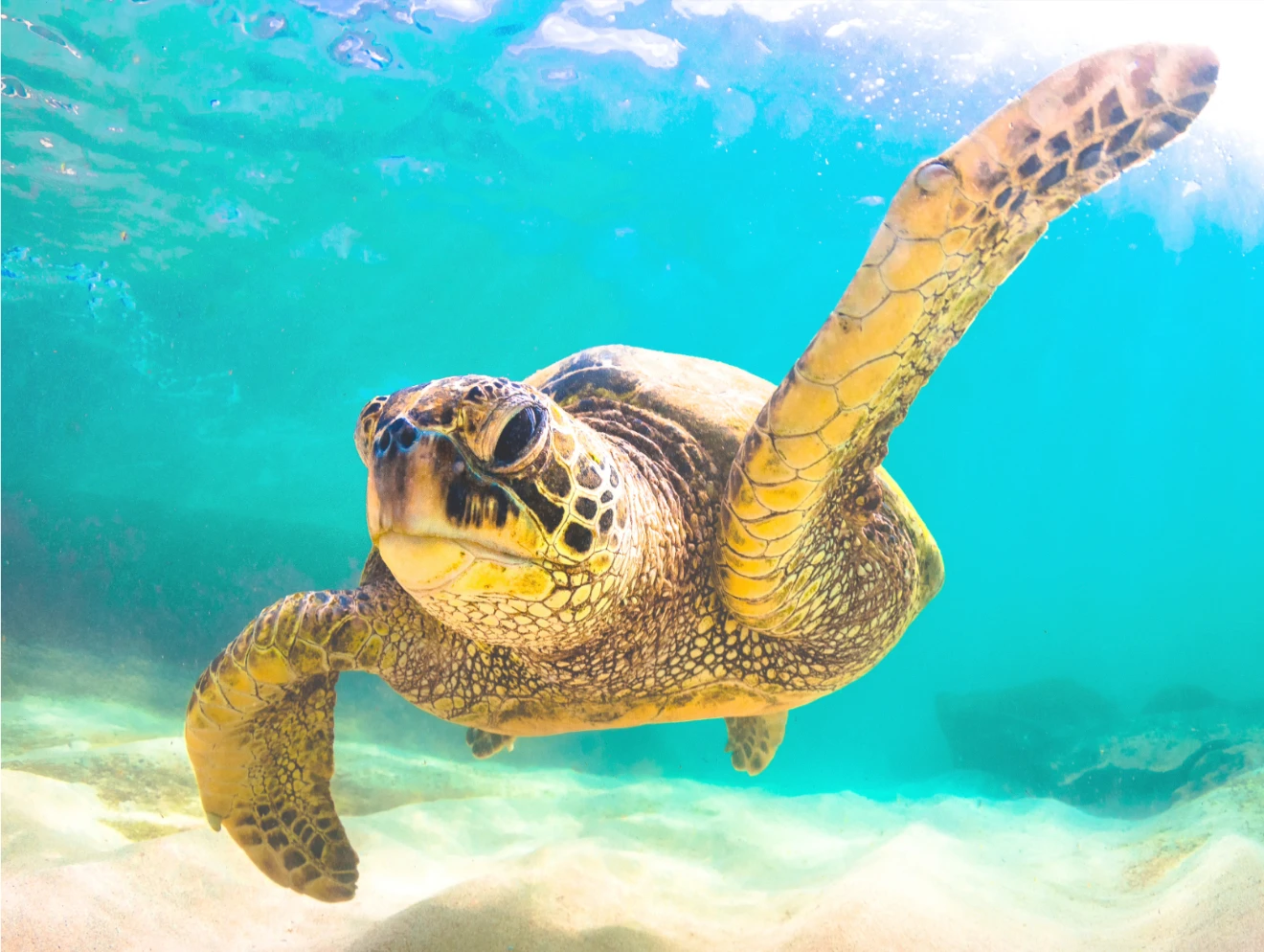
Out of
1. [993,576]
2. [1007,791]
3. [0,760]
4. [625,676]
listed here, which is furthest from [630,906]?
[993,576]

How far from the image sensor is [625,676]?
252 cm

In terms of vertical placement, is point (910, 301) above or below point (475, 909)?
above

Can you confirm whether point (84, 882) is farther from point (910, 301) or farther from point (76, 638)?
point (76, 638)

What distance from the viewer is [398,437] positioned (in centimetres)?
147

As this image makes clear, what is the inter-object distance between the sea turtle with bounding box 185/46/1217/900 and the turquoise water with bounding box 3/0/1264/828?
2540mm

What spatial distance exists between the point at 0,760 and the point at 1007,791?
581 inches

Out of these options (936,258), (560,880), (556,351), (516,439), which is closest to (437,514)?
(516,439)

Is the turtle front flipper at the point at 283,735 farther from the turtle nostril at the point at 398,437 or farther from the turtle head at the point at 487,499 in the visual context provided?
the turtle nostril at the point at 398,437

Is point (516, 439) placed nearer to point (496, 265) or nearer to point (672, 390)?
point (672, 390)

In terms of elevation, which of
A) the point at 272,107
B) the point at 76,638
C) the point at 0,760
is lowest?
the point at 0,760

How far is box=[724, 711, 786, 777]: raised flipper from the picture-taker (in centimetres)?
488

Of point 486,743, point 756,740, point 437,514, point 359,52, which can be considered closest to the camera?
point 437,514

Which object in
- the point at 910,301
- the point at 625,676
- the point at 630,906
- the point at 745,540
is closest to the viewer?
the point at 910,301

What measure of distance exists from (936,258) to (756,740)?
4070 mm
